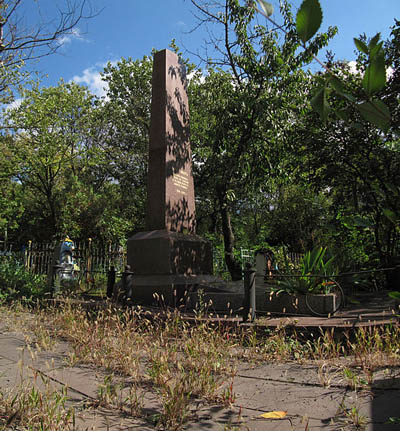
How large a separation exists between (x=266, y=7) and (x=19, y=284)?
11594mm

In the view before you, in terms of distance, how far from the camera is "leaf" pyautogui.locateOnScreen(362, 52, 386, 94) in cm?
72

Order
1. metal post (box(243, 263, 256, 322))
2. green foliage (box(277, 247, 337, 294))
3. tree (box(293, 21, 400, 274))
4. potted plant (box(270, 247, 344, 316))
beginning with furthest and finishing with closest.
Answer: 1. tree (box(293, 21, 400, 274))
2. green foliage (box(277, 247, 337, 294))
3. potted plant (box(270, 247, 344, 316))
4. metal post (box(243, 263, 256, 322))

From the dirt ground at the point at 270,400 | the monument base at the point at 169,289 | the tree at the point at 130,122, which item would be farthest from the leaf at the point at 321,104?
the tree at the point at 130,122

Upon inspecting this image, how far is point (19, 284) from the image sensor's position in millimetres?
10664

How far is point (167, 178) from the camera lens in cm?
825

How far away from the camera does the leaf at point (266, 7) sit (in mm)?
742

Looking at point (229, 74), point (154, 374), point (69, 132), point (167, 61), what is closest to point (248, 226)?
point (69, 132)

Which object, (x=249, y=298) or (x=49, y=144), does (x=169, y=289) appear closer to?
(x=249, y=298)

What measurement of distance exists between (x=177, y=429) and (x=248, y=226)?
28.2 m

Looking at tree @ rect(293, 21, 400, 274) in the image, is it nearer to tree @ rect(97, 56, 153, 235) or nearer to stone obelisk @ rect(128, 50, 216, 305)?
stone obelisk @ rect(128, 50, 216, 305)

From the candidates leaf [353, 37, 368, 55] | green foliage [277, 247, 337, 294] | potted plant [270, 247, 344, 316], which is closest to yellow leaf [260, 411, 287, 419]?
leaf [353, 37, 368, 55]

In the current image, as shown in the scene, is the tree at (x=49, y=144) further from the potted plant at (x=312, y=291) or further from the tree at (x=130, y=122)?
the potted plant at (x=312, y=291)

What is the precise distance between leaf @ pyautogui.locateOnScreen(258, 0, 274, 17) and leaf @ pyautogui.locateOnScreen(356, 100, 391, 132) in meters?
0.28

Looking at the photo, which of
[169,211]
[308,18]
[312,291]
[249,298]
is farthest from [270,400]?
[169,211]
